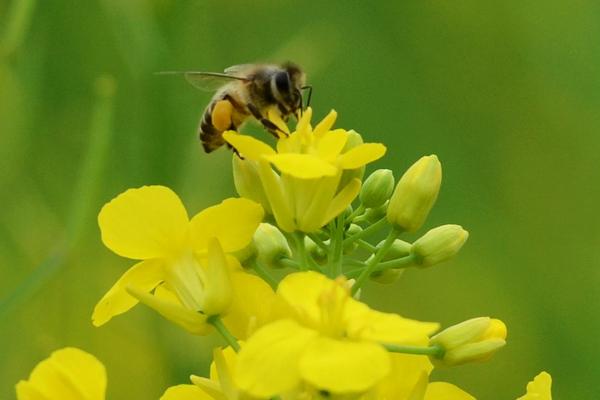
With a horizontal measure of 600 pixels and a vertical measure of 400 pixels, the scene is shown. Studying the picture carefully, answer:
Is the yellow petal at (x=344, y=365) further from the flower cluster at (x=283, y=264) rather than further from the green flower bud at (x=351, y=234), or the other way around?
the green flower bud at (x=351, y=234)

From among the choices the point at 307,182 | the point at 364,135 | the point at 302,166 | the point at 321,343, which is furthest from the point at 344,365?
the point at 364,135

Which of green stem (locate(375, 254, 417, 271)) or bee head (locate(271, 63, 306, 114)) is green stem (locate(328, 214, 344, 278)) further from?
bee head (locate(271, 63, 306, 114))

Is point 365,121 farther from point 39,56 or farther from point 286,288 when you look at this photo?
point 286,288

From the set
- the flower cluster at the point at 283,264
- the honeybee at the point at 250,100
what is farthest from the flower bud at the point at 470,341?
the honeybee at the point at 250,100

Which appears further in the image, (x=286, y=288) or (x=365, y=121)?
(x=365, y=121)

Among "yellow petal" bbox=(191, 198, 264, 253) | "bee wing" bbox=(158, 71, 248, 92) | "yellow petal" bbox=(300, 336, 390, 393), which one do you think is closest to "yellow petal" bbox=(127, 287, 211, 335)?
"yellow petal" bbox=(191, 198, 264, 253)

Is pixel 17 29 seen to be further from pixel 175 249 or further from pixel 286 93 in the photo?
pixel 175 249

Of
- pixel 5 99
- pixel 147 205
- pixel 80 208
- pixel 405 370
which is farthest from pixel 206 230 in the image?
pixel 5 99
